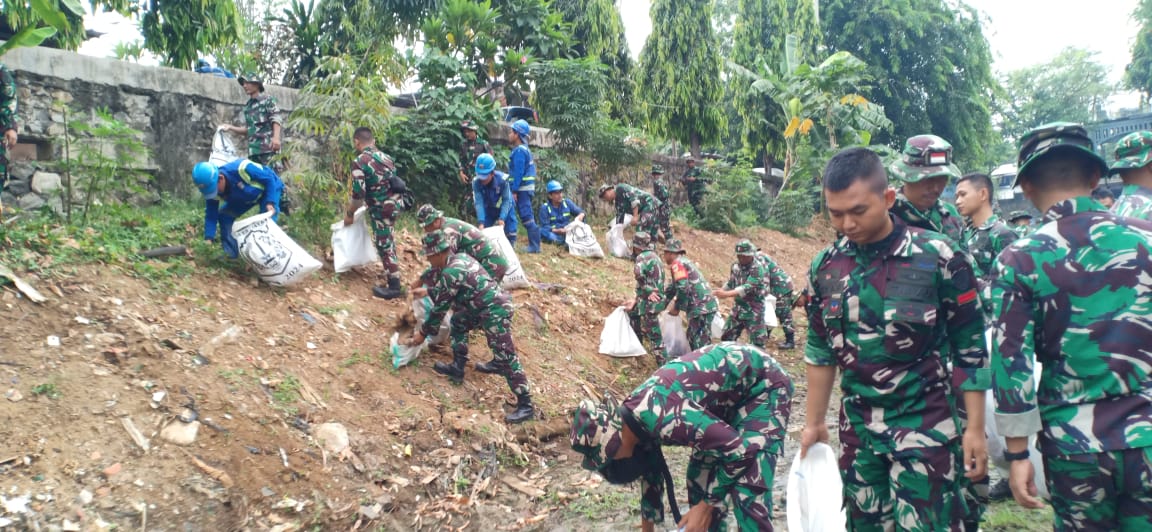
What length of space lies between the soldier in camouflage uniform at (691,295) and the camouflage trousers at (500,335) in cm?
215

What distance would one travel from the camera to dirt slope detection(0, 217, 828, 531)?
362cm

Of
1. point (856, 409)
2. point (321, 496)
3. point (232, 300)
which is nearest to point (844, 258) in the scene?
point (856, 409)

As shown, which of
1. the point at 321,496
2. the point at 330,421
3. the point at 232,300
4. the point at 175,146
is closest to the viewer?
the point at 321,496

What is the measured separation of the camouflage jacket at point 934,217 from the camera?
266cm

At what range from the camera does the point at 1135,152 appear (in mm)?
3471

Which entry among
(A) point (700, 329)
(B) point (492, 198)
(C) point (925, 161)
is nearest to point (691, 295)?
(A) point (700, 329)

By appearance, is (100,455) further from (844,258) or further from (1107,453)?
(1107,453)

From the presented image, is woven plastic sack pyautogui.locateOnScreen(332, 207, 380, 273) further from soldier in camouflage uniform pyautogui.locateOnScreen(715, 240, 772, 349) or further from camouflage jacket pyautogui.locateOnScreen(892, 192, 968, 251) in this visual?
camouflage jacket pyautogui.locateOnScreen(892, 192, 968, 251)

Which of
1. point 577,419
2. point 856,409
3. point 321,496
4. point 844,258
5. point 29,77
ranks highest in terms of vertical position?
point 29,77

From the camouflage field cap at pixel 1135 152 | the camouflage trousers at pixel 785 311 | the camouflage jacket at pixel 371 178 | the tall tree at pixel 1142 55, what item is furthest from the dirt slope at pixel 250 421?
the tall tree at pixel 1142 55

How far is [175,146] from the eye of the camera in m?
7.49

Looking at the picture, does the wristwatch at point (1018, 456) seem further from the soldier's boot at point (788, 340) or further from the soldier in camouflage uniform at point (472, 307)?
the soldier's boot at point (788, 340)

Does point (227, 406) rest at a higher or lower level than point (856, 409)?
lower

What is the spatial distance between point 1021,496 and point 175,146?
8079 millimetres
